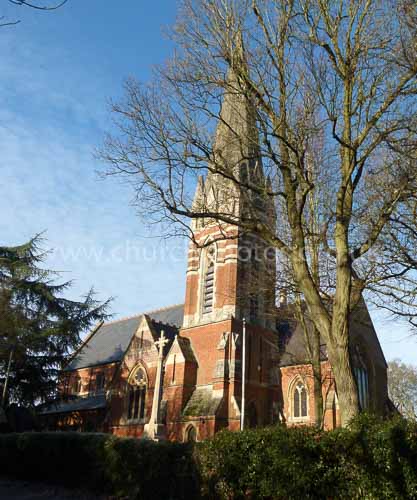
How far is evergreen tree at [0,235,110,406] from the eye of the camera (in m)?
24.5

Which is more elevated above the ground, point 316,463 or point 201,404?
point 201,404

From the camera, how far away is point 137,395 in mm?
29375

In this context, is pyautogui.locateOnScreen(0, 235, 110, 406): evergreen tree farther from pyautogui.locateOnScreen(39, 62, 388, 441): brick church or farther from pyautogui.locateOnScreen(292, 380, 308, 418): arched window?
pyautogui.locateOnScreen(292, 380, 308, 418): arched window

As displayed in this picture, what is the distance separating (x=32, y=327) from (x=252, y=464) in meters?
18.6

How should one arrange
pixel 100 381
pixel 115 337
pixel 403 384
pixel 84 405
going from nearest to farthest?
pixel 84 405
pixel 100 381
pixel 115 337
pixel 403 384

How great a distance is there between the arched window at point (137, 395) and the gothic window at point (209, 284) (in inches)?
219

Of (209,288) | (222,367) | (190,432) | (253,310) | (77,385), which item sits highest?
(209,288)

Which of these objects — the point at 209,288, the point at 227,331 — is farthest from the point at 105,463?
the point at 209,288

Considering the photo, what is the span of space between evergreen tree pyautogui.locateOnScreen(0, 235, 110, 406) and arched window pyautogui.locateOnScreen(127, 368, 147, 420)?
167 inches

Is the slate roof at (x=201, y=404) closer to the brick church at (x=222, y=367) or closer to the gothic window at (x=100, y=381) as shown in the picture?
the brick church at (x=222, y=367)

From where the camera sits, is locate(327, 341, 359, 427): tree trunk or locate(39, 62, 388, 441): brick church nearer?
locate(327, 341, 359, 427): tree trunk

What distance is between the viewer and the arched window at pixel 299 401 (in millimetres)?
26094

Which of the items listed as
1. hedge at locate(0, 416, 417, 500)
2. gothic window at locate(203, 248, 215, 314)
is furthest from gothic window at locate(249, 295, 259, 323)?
hedge at locate(0, 416, 417, 500)

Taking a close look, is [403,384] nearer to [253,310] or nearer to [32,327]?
[253,310]
